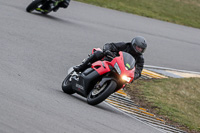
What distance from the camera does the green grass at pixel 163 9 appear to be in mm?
22469

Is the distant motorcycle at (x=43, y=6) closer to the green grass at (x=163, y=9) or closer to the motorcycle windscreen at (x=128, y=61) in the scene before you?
the green grass at (x=163, y=9)

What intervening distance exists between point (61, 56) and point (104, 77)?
13.3ft

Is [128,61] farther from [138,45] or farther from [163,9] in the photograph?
[163,9]

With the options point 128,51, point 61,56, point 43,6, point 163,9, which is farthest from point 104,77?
point 163,9

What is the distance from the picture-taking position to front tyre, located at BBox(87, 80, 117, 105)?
7.66 metres

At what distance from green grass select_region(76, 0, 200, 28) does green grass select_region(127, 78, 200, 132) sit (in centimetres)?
1029

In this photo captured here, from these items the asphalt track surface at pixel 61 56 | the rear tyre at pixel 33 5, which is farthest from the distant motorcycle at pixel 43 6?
the asphalt track surface at pixel 61 56

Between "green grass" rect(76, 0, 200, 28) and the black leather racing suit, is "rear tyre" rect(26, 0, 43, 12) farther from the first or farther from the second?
the black leather racing suit

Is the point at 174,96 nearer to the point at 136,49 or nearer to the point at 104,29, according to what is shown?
the point at 136,49

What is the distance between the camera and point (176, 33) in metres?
19.9

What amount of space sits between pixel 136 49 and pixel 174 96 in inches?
116

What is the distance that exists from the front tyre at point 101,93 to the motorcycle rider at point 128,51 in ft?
2.13

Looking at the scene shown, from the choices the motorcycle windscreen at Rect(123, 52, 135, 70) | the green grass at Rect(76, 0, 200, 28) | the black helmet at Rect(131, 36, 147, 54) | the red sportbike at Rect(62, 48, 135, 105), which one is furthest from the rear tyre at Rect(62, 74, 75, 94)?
the green grass at Rect(76, 0, 200, 28)

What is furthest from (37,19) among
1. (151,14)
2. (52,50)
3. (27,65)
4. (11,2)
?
(151,14)
